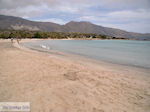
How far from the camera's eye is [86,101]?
3.87 metres

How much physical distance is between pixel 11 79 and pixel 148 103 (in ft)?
17.2

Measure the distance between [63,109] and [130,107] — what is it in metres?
1.91

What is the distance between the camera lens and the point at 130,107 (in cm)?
362

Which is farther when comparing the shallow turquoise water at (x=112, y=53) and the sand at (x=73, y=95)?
the shallow turquoise water at (x=112, y=53)

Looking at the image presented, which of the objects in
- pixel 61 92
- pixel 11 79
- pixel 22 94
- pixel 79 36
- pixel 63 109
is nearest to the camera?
pixel 63 109

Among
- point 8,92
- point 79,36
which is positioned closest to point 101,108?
point 8,92

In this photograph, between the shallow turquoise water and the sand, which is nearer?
the sand

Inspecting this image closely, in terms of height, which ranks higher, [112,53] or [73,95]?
[73,95]

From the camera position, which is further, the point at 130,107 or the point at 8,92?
the point at 8,92

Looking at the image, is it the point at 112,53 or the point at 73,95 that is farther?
the point at 112,53

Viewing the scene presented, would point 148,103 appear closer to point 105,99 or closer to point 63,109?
→ point 105,99

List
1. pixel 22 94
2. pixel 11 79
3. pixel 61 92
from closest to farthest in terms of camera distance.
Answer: pixel 22 94 → pixel 61 92 → pixel 11 79

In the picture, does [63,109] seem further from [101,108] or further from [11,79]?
[11,79]

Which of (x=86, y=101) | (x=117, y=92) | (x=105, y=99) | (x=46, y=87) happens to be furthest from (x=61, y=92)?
(x=117, y=92)
